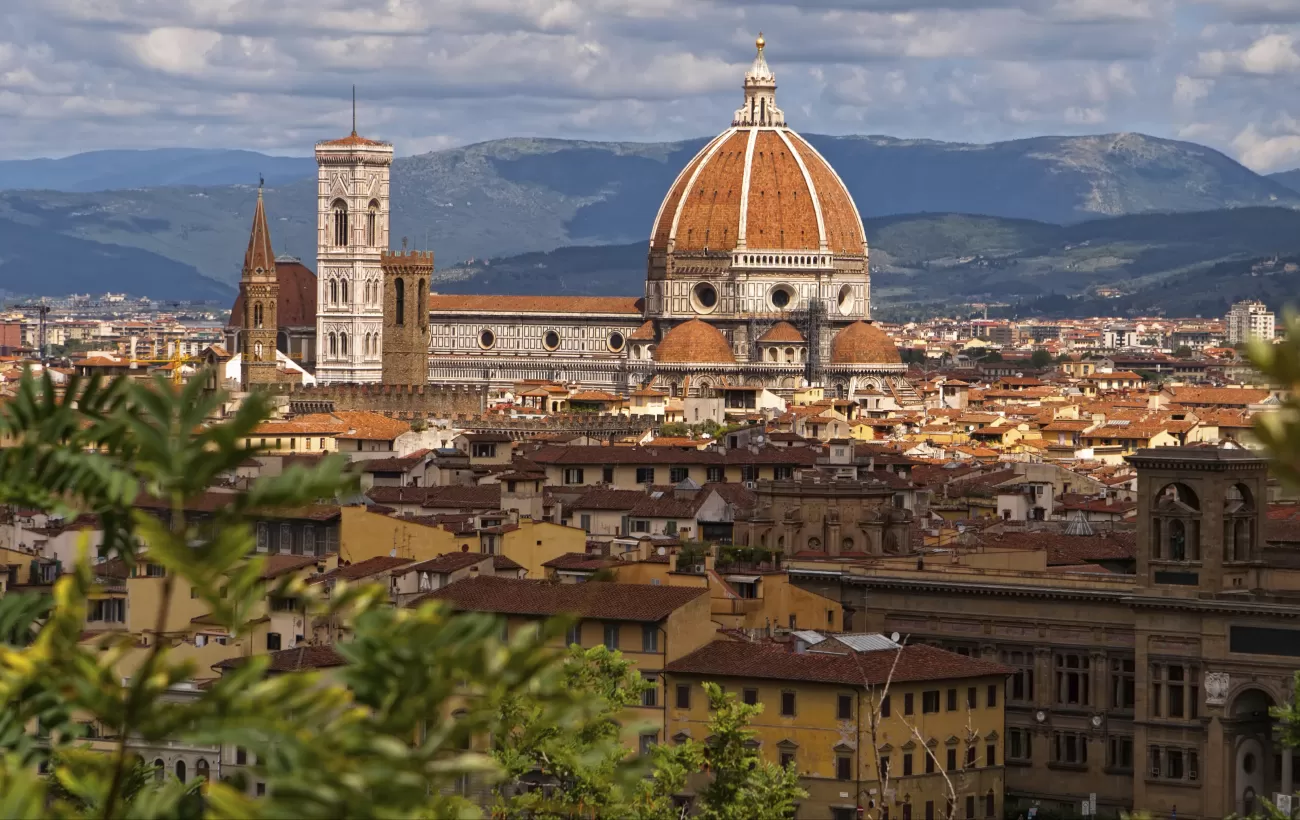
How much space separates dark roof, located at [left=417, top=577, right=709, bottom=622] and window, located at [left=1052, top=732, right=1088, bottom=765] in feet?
18.0

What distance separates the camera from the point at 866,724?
43969 millimetres

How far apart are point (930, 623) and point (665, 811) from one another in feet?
59.6

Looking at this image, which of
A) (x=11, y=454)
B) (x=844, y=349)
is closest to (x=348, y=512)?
(x=11, y=454)

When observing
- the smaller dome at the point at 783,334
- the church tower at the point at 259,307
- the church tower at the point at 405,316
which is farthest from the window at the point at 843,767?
the smaller dome at the point at 783,334

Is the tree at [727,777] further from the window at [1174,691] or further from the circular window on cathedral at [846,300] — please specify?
the circular window on cathedral at [846,300]

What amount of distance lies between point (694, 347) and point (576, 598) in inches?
4999

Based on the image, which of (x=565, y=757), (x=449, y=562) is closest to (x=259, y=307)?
(x=449, y=562)

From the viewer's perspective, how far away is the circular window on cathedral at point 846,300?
610 ft

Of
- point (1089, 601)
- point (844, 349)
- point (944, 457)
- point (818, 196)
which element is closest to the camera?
point (1089, 601)

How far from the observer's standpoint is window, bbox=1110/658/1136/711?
49406 millimetres

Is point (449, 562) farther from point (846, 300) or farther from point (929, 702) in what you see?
point (846, 300)

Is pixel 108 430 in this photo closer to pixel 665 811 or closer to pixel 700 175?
pixel 665 811

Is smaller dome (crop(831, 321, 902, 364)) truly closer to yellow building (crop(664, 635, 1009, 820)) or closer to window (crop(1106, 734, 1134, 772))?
window (crop(1106, 734, 1134, 772))

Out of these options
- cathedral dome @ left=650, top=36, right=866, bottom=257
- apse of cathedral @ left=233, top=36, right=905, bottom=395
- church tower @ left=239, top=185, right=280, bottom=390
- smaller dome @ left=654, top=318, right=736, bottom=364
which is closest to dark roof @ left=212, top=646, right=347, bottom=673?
church tower @ left=239, top=185, right=280, bottom=390
